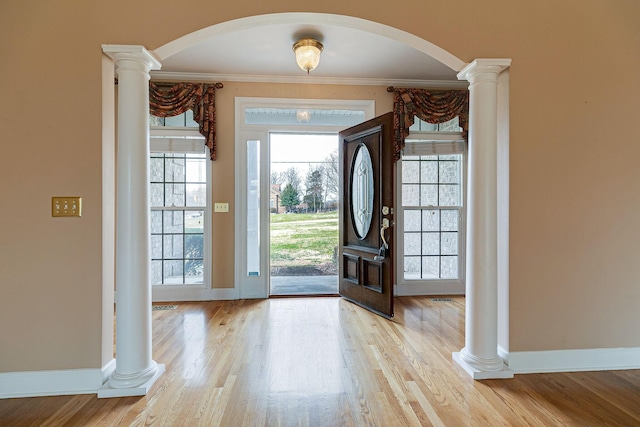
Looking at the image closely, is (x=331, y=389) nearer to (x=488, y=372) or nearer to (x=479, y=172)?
(x=488, y=372)

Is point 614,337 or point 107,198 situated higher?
point 107,198

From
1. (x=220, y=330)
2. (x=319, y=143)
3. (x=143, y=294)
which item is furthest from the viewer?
(x=319, y=143)

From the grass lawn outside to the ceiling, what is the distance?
3.01m

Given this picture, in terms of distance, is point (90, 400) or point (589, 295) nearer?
point (90, 400)

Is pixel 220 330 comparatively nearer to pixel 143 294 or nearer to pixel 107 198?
pixel 143 294

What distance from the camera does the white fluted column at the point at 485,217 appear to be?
7.39 ft

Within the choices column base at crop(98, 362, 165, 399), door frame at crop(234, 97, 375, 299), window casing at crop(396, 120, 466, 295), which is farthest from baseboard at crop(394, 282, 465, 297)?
column base at crop(98, 362, 165, 399)

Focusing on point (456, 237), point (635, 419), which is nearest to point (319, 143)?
point (456, 237)

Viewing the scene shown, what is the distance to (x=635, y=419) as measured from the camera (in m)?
1.79

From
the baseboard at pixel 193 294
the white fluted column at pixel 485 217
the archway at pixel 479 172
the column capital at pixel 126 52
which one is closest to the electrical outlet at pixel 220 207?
the baseboard at pixel 193 294

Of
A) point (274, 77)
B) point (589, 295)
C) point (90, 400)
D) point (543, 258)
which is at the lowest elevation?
point (90, 400)

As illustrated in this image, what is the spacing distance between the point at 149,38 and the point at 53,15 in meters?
0.59

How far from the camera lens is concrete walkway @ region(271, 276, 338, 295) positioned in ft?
14.8

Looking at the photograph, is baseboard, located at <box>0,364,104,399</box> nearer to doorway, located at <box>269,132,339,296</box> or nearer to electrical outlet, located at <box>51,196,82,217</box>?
electrical outlet, located at <box>51,196,82,217</box>
